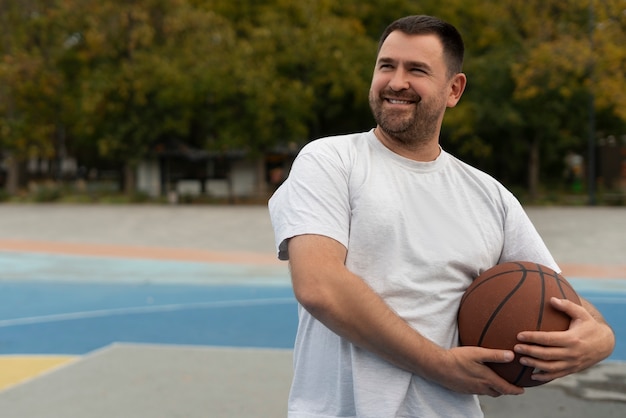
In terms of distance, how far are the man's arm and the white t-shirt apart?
0.07 m

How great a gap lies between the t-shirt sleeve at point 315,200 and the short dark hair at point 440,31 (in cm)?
40

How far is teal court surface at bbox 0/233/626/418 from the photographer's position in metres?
5.16

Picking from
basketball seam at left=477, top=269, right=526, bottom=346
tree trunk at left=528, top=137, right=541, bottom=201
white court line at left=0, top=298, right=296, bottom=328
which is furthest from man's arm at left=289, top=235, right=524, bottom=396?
tree trunk at left=528, top=137, right=541, bottom=201

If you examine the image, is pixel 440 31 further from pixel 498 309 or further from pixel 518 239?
pixel 498 309

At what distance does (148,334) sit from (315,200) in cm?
667

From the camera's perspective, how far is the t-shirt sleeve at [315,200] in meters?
1.92

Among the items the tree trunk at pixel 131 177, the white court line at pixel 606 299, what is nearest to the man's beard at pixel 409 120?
the white court line at pixel 606 299

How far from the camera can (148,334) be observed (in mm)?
8188

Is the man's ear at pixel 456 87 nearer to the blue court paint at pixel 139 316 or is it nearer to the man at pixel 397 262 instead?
the man at pixel 397 262

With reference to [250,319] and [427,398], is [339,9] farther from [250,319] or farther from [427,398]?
[427,398]

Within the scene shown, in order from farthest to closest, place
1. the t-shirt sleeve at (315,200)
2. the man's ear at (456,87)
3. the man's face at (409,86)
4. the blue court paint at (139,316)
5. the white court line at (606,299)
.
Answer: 1. the white court line at (606,299)
2. the blue court paint at (139,316)
3. the man's ear at (456,87)
4. the man's face at (409,86)
5. the t-shirt sleeve at (315,200)

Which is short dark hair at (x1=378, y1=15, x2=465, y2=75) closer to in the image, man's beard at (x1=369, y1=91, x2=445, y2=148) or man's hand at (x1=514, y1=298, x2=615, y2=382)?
man's beard at (x1=369, y1=91, x2=445, y2=148)

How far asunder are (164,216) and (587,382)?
20139 mm

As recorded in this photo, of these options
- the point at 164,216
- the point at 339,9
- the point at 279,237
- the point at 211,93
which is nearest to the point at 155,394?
the point at 279,237
